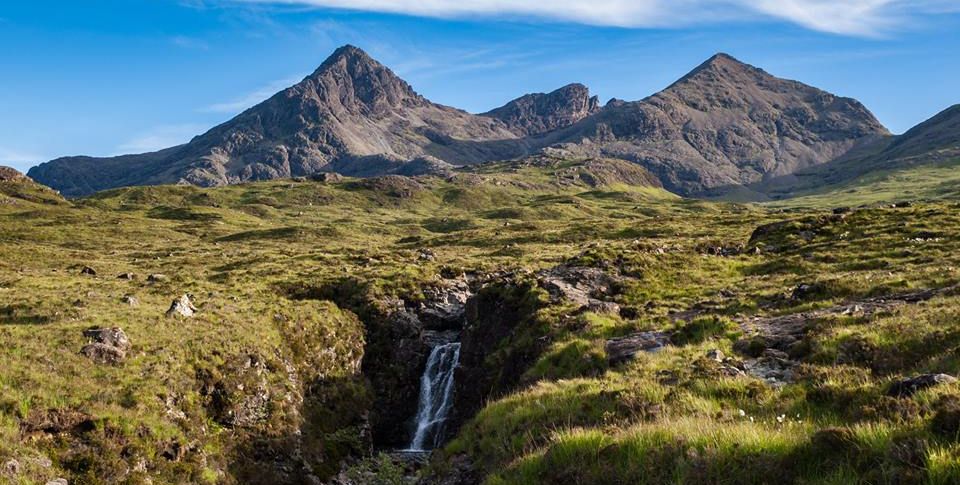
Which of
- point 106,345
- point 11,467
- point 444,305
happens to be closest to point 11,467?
point 11,467

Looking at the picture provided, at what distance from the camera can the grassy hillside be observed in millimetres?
10977

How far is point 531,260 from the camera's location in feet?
222

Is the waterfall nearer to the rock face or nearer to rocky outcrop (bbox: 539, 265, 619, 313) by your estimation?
rocky outcrop (bbox: 539, 265, 619, 313)

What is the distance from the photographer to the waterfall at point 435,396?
128ft

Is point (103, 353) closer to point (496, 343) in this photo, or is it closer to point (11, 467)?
point (11, 467)

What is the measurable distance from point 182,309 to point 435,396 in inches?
705

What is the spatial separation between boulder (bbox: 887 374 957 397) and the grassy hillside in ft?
0.79

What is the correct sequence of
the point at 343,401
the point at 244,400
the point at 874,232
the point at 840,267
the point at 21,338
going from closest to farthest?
the point at 21,338 → the point at 244,400 → the point at 343,401 → the point at 840,267 → the point at 874,232

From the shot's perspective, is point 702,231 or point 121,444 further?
point 702,231

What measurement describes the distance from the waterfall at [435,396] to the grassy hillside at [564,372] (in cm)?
384

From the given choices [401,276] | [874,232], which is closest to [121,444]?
[401,276]

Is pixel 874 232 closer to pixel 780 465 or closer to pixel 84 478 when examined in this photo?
pixel 780 465

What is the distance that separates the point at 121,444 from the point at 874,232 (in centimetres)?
5919

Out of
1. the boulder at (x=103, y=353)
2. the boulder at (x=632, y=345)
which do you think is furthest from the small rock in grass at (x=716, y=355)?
the boulder at (x=103, y=353)
